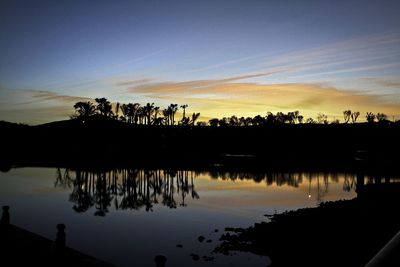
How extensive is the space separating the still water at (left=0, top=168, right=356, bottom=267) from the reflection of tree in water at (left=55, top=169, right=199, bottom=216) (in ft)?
0.34

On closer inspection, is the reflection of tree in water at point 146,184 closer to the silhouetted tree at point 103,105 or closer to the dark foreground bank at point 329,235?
the dark foreground bank at point 329,235

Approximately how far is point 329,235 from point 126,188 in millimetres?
32111

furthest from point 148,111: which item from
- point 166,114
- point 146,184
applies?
point 146,184

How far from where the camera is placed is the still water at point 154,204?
68.9 ft

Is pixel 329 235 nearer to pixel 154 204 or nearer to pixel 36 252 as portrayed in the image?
pixel 36 252

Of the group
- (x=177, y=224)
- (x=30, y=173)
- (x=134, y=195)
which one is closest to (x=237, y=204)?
(x=177, y=224)

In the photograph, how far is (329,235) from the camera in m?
18.6

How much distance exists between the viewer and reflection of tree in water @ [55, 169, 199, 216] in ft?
120

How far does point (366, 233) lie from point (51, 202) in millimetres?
30717

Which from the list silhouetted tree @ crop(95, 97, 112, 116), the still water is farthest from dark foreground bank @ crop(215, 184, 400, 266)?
silhouetted tree @ crop(95, 97, 112, 116)

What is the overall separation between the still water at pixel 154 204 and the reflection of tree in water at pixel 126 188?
103 millimetres

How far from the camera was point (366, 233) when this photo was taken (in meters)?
17.5

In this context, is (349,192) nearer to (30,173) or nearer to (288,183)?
(288,183)

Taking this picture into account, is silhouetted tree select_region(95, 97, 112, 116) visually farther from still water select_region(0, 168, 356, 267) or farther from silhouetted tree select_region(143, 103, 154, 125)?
still water select_region(0, 168, 356, 267)
